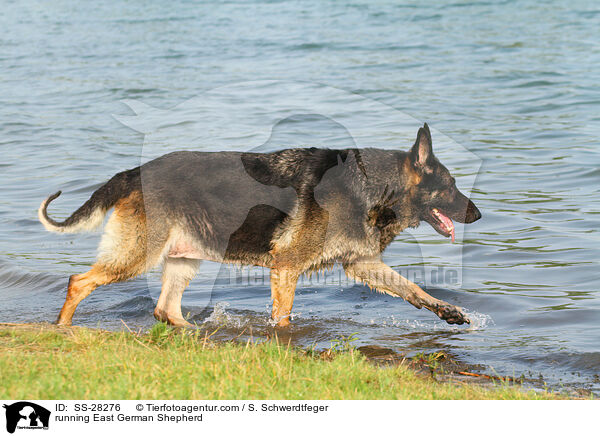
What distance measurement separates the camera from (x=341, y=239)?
6695 millimetres

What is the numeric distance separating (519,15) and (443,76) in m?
9.37

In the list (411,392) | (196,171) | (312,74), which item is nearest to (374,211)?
(196,171)

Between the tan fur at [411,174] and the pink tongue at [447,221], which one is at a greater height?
the tan fur at [411,174]

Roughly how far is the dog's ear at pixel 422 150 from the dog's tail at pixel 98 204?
8.22 ft

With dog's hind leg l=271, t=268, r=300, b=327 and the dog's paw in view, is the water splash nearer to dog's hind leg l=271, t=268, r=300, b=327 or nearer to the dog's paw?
the dog's paw

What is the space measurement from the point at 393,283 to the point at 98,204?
2.80 metres

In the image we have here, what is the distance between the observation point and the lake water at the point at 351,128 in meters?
7.60

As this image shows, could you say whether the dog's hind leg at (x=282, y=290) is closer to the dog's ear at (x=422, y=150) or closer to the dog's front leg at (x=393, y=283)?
the dog's front leg at (x=393, y=283)

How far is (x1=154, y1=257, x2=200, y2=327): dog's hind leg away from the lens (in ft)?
23.4
